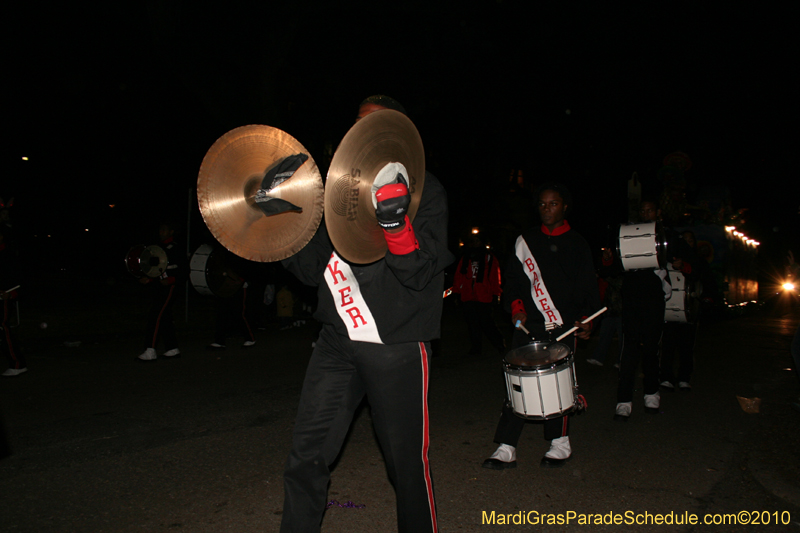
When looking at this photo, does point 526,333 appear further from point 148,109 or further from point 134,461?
point 148,109

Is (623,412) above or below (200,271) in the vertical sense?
below

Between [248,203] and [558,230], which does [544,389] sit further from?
[248,203]

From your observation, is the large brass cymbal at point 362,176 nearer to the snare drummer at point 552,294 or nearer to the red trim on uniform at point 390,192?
the red trim on uniform at point 390,192

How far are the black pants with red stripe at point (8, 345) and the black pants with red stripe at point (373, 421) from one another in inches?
219

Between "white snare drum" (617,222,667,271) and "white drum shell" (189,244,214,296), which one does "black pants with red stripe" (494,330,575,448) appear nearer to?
"white snare drum" (617,222,667,271)

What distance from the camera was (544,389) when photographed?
3.59 metres

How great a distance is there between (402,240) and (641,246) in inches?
138

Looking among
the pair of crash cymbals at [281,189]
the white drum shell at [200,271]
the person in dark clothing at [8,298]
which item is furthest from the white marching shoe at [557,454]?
the person in dark clothing at [8,298]

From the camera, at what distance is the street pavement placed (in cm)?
333

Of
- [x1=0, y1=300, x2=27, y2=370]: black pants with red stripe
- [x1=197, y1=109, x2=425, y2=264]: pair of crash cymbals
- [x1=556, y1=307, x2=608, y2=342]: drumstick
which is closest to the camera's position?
[x1=197, y1=109, x2=425, y2=264]: pair of crash cymbals

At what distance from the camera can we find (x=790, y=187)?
26.3 meters

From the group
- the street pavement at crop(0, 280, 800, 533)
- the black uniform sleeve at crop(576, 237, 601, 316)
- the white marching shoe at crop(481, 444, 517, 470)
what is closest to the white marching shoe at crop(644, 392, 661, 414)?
the street pavement at crop(0, 280, 800, 533)

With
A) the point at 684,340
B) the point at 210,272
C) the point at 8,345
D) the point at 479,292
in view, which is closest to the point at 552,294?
the point at 684,340

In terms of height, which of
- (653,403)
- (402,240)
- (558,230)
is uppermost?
(402,240)
